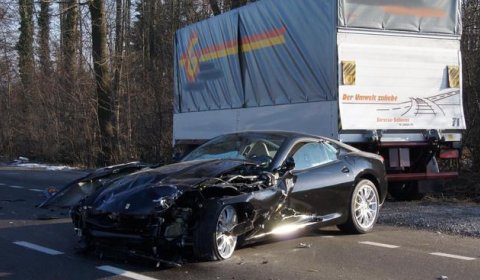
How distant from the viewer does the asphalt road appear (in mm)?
6062

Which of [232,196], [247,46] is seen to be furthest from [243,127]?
[232,196]

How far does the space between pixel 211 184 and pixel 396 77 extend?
224 inches

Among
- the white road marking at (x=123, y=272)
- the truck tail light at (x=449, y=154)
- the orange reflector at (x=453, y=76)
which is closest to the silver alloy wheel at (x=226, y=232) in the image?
the white road marking at (x=123, y=272)

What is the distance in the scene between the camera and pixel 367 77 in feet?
35.0

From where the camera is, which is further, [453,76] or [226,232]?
[453,76]

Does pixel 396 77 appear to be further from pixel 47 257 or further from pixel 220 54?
pixel 47 257

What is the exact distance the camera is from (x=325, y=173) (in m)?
7.86

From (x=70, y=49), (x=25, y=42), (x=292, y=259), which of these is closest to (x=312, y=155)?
(x=292, y=259)

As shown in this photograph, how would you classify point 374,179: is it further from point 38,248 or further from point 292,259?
point 38,248

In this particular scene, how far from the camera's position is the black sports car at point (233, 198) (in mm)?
6195

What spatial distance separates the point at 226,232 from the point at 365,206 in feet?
8.72

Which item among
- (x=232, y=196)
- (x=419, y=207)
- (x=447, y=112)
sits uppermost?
(x=447, y=112)

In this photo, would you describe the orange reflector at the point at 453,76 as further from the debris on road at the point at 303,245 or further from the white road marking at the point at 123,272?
the white road marking at the point at 123,272

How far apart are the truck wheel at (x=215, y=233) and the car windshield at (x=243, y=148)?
1101 millimetres
